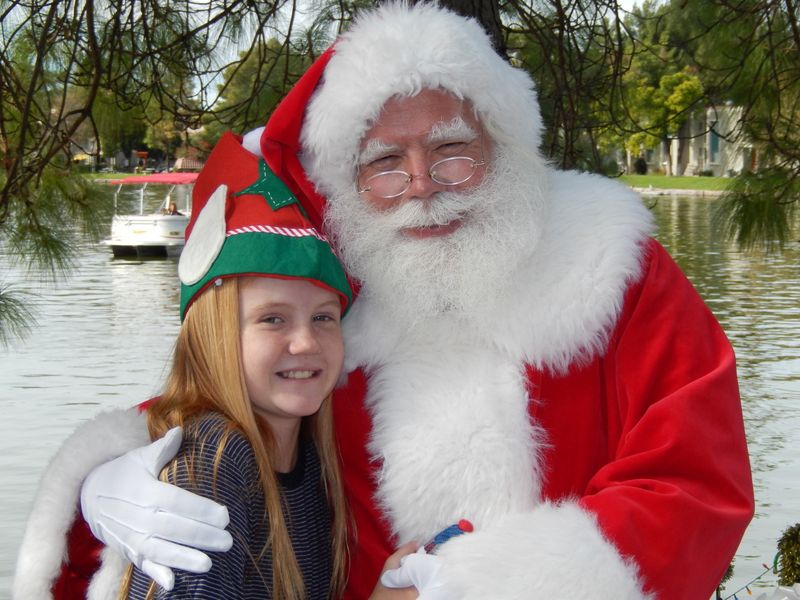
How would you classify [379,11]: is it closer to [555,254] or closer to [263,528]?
[555,254]

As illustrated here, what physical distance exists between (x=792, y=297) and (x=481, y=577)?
1225 cm

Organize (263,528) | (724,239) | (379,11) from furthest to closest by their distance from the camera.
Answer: (724,239) < (379,11) < (263,528)

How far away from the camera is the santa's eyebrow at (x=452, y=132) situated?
241 centimetres

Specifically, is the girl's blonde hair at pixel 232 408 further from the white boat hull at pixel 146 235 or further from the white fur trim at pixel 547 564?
the white boat hull at pixel 146 235

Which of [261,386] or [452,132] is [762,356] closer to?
[452,132]

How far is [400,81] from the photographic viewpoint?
7.92 ft

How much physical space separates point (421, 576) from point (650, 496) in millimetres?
465

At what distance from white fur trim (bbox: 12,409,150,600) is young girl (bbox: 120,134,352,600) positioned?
82mm

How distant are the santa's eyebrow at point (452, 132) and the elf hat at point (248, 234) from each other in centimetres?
33

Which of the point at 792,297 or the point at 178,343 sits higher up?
the point at 178,343

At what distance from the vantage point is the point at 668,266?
7.66ft

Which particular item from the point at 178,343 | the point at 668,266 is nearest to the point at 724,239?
the point at 668,266

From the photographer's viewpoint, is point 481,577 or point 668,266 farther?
point 668,266

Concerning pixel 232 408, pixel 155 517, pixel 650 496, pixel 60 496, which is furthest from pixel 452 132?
pixel 60 496
